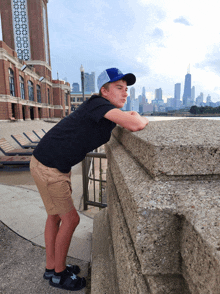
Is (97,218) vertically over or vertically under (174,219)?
under

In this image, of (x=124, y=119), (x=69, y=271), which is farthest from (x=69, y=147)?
(x=69, y=271)

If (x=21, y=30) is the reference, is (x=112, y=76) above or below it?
below

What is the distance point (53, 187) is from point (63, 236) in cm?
43

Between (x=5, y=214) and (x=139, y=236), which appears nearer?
(x=139, y=236)

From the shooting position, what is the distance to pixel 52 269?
1.70 metres

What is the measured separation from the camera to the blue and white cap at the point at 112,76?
1.49 meters

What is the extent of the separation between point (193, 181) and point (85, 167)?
108 inches

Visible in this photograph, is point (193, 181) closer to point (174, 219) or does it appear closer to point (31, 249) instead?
point (174, 219)

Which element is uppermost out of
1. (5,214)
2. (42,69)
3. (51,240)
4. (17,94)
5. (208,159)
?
(42,69)

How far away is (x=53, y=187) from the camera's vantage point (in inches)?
57.2

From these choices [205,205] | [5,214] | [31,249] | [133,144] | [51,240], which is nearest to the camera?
[205,205]

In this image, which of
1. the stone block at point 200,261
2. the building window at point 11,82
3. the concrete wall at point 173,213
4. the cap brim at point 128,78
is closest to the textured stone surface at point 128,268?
the concrete wall at point 173,213

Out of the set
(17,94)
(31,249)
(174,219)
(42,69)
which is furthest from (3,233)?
(42,69)

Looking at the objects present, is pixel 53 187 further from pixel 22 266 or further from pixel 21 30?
pixel 21 30
